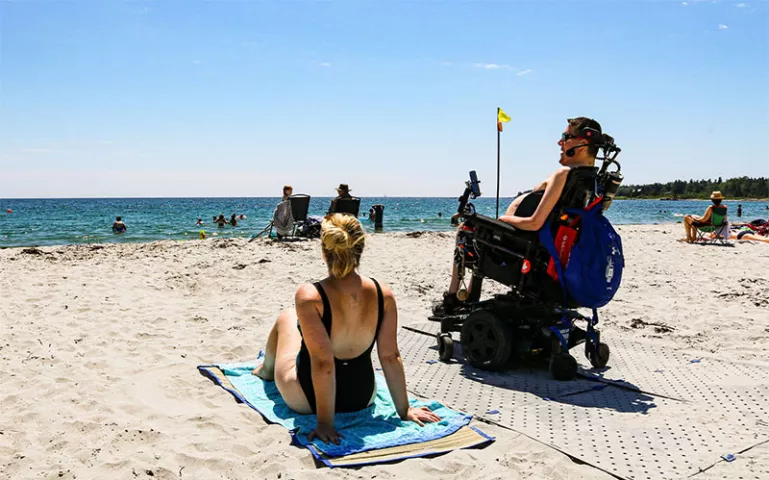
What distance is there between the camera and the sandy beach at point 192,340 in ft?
8.92

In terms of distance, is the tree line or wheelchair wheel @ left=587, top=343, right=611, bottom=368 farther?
the tree line

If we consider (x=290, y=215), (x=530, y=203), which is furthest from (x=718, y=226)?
(x=530, y=203)

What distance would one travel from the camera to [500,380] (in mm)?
3992

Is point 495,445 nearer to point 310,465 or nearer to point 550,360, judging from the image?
point 310,465

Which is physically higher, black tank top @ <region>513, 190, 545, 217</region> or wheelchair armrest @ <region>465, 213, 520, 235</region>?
black tank top @ <region>513, 190, 545, 217</region>

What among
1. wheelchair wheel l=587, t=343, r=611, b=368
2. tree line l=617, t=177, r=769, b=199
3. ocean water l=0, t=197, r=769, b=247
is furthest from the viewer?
tree line l=617, t=177, r=769, b=199

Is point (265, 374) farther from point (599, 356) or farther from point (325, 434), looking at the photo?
point (599, 356)

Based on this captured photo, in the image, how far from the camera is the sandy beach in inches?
107

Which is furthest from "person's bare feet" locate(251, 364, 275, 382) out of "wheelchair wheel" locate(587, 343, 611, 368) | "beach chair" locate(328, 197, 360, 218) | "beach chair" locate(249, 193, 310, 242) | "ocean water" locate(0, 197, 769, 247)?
"ocean water" locate(0, 197, 769, 247)

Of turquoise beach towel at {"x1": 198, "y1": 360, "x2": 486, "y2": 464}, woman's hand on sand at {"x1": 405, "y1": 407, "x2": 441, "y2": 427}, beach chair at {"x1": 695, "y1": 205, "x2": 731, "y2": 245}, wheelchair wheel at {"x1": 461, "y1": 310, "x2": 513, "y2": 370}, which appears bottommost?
turquoise beach towel at {"x1": 198, "y1": 360, "x2": 486, "y2": 464}

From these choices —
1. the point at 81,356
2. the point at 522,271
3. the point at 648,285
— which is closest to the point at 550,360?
the point at 522,271

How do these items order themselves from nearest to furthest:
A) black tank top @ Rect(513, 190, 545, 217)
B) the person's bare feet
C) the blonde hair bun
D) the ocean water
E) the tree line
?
the blonde hair bun < the person's bare feet < black tank top @ Rect(513, 190, 545, 217) < the ocean water < the tree line

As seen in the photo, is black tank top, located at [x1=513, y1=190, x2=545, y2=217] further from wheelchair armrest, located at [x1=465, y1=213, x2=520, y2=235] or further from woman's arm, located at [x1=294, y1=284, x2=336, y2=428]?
woman's arm, located at [x1=294, y1=284, x2=336, y2=428]

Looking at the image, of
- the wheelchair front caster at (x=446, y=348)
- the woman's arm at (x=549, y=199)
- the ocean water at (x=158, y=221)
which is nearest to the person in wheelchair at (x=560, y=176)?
the woman's arm at (x=549, y=199)
